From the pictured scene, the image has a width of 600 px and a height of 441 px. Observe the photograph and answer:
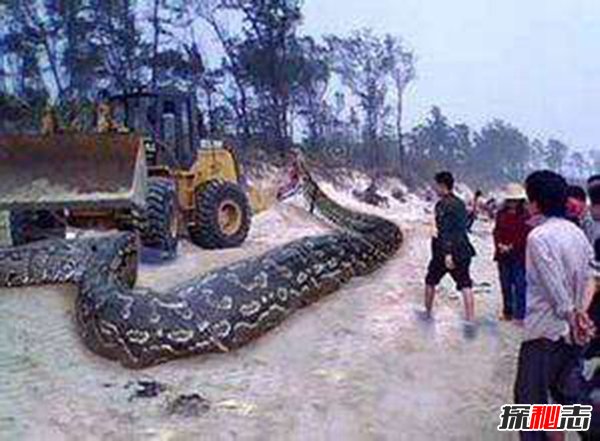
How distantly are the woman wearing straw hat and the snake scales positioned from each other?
217 centimetres

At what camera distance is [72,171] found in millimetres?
14281

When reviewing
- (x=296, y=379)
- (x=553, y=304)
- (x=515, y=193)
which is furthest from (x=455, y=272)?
(x=553, y=304)

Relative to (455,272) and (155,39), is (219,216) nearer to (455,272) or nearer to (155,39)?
(455,272)

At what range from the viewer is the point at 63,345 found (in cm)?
941

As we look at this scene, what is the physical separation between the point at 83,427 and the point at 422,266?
26.3 feet

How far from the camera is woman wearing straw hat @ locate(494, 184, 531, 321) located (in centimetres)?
1062

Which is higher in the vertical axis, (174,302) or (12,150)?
(12,150)

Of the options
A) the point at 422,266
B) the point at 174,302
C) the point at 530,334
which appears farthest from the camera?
the point at 422,266

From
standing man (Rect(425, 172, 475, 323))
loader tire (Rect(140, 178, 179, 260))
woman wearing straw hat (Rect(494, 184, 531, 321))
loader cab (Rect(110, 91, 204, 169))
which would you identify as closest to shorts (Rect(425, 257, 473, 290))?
standing man (Rect(425, 172, 475, 323))

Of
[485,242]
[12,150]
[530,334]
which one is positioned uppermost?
[12,150]

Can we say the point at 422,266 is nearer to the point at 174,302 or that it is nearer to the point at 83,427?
the point at 174,302

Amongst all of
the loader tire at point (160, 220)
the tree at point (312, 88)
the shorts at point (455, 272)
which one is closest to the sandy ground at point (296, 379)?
the shorts at point (455, 272)

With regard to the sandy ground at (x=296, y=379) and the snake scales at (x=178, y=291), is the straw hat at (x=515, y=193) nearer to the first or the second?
the sandy ground at (x=296, y=379)

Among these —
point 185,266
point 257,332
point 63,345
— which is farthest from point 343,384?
point 185,266
